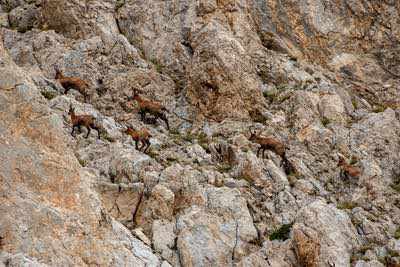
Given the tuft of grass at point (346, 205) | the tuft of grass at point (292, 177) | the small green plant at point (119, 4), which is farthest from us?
the small green plant at point (119, 4)

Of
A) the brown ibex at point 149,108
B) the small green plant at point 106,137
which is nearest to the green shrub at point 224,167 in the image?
the brown ibex at point 149,108

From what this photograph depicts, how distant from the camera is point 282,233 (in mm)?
28812

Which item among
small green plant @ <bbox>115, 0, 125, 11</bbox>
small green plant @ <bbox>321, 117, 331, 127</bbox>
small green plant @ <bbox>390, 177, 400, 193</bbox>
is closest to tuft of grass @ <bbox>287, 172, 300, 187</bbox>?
small green plant @ <bbox>321, 117, 331, 127</bbox>

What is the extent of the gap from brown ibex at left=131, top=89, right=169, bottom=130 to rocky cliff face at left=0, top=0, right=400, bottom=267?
435 mm

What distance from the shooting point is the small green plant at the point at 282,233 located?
28.6m

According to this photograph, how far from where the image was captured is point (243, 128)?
35.5 m

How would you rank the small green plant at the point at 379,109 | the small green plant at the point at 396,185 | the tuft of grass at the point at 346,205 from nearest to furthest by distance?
1. the tuft of grass at the point at 346,205
2. the small green plant at the point at 396,185
3. the small green plant at the point at 379,109

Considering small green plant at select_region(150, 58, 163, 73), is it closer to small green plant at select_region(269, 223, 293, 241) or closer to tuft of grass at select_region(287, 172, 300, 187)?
tuft of grass at select_region(287, 172, 300, 187)

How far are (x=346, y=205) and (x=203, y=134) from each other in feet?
28.9

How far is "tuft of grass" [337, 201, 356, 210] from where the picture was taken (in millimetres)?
31969

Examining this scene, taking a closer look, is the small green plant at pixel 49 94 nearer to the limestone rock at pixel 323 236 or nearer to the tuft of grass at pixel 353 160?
the limestone rock at pixel 323 236

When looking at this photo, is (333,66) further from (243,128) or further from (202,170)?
(202,170)

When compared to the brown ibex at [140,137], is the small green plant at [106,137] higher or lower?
lower

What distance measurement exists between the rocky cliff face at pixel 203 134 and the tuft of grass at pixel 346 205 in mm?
52
